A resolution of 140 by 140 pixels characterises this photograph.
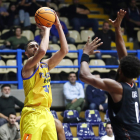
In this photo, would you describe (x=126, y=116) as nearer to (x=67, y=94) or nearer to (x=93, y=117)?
(x=93, y=117)

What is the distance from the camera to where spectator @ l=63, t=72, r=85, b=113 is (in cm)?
917

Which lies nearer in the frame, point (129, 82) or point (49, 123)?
point (129, 82)

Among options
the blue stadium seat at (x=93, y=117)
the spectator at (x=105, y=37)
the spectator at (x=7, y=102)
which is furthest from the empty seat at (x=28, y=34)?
the blue stadium seat at (x=93, y=117)

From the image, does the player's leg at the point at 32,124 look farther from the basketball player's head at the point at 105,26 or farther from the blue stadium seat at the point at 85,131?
the basketball player's head at the point at 105,26

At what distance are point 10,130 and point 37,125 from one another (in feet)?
11.7

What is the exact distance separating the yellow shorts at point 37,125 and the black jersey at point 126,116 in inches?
48.7

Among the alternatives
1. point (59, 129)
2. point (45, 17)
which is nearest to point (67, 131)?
point (59, 129)

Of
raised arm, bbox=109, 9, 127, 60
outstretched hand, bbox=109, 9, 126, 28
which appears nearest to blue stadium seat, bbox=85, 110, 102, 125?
raised arm, bbox=109, 9, 127, 60

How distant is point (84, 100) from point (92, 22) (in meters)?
3.95

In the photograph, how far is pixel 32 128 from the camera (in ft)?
15.4

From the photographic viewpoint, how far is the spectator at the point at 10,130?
7957mm

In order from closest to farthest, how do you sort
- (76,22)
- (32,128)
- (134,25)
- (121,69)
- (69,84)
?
(121,69) < (32,128) < (69,84) < (76,22) < (134,25)

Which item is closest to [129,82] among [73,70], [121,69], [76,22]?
[121,69]

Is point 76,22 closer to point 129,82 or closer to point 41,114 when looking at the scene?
point 41,114
